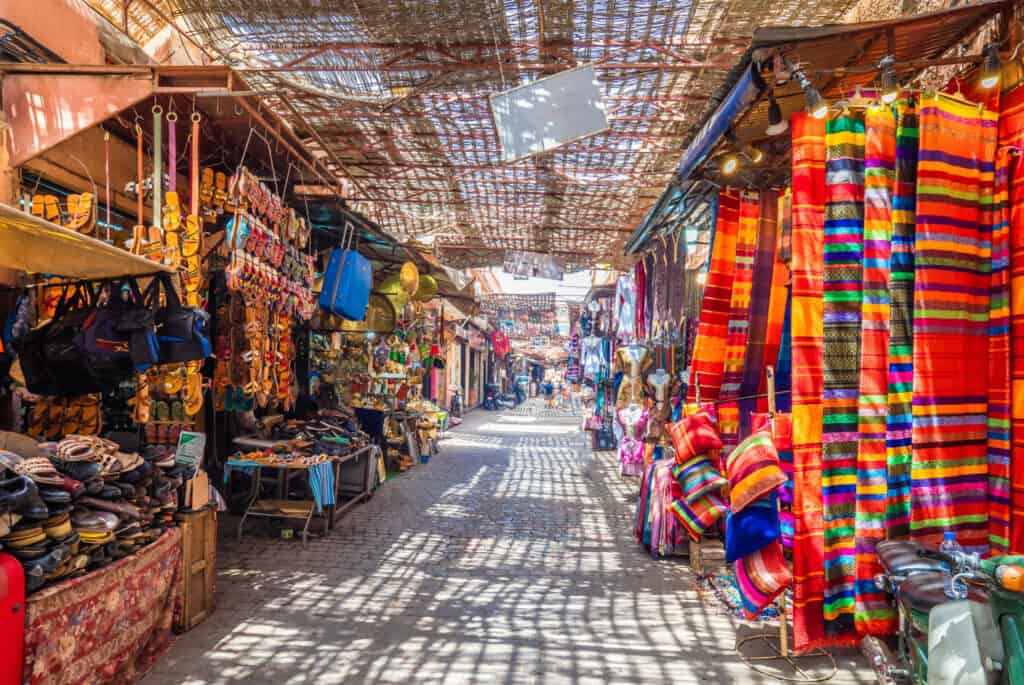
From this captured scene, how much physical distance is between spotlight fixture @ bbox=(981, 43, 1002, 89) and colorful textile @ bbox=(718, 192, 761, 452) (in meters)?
1.60

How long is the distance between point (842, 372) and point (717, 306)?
126 cm

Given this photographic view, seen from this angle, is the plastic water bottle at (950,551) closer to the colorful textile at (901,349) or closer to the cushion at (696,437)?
the colorful textile at (901,349)

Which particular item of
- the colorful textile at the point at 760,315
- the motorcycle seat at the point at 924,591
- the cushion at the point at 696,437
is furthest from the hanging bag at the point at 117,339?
the motorcycle seat at the point at 924,591

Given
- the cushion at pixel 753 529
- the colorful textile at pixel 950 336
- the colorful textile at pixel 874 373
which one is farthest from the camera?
the cushion at pixel 753 529

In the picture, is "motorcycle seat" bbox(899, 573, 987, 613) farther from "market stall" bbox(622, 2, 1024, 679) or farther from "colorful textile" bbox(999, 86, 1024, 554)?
"colorful textile" bbox(999, 86, 1024, 554)

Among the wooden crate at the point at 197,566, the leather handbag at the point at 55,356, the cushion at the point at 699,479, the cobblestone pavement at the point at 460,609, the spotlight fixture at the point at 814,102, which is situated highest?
the spotlight fixture at the point at 814,102

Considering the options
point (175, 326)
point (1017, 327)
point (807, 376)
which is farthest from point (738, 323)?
point (175, 326)

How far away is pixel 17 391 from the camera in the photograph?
4.53 metres

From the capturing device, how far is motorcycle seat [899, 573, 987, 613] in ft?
7.77

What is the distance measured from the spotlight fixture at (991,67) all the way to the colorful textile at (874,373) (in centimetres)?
41

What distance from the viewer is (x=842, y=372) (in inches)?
126

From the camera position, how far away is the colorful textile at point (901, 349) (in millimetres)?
3053

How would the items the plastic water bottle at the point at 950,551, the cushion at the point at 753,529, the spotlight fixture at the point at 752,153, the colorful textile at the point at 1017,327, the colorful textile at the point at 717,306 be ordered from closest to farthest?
the plastic water bottle at the point at 950,551 → the colorful textile at the point at 1017,327 → the cushion at the point at 753,529 → the spotlight fixture at the point at 752,153 → the colorful textile at the point at 717,306

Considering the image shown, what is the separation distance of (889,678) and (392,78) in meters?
5.33
